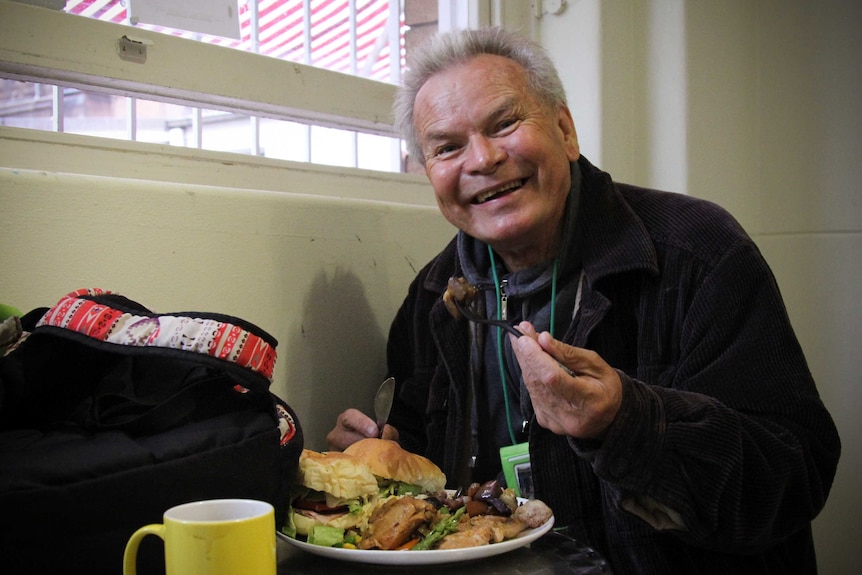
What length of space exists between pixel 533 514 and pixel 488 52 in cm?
90

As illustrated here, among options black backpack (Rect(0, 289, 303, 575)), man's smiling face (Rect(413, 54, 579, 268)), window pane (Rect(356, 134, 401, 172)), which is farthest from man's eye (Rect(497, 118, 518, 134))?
window pane (Rect(356, 134, 401, 172))

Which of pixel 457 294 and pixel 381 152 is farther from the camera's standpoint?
pixel 381 152

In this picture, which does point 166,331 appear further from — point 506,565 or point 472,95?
point 472,95

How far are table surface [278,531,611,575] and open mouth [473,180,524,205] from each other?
66 cm

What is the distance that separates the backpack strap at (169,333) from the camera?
98cm

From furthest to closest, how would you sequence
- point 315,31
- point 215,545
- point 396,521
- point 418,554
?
point 315,31 < point 396,521 < point 418,554 < point 215,545

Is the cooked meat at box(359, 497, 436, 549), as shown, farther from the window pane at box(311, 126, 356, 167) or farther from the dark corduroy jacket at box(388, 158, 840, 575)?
the window pane at box(311, 126, 356, 167)

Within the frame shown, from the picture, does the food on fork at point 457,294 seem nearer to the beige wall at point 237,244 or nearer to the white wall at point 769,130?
the beige wall at point 237,244

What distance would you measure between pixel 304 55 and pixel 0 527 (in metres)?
1.43

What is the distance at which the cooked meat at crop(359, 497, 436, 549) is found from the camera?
1.01 metres

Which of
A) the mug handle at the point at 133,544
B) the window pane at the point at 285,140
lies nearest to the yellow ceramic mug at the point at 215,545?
the mug handle at the point at 133,544

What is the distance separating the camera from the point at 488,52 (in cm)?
157

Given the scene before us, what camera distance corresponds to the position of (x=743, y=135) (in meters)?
2.28

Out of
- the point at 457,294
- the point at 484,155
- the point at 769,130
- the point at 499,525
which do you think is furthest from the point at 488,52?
the point at 769,130
